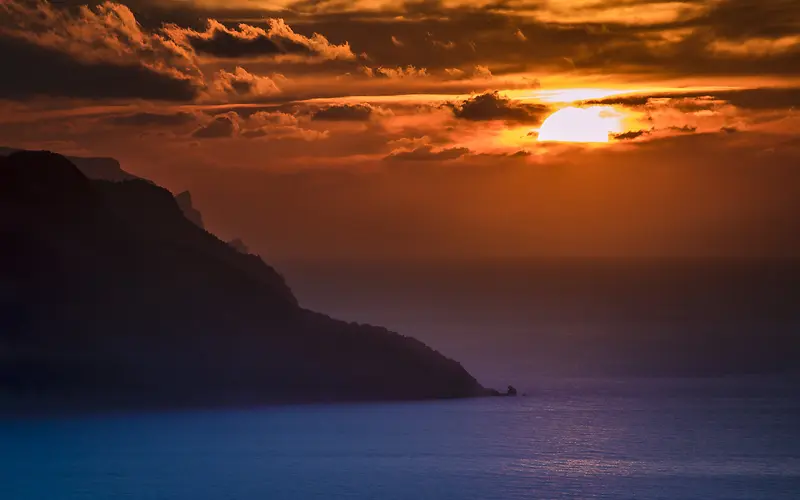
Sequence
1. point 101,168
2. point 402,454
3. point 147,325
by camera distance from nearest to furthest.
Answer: point 402,454
point 147,325
point 101,168

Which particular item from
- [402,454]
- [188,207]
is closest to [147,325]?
[402,454]

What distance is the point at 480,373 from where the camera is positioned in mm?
A: 116438

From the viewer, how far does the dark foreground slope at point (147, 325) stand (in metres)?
85.2

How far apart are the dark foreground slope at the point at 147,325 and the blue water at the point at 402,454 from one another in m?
2.42

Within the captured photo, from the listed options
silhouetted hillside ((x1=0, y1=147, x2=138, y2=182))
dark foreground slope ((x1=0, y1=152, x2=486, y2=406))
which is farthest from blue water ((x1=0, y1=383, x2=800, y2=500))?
silhouetted hillside ((x1=0, y1=147, x2=138, y2=182))

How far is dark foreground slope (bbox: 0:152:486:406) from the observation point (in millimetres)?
85188

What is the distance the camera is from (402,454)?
78812mm

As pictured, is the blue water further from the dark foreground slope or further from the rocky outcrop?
the rocky outcrop

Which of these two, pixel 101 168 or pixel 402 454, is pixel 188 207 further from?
pixel 402 454

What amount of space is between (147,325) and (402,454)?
2397 centimetres

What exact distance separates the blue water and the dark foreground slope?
7.94 feet

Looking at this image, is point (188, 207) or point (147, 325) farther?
→ point (188, 207)

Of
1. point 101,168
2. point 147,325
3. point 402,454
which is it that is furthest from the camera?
point 101,168

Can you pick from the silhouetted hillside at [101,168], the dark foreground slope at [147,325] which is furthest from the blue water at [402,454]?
the silhouetted hillside at [101,168]
